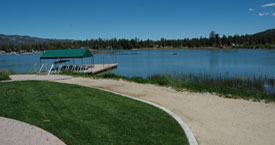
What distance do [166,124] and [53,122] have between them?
9.50 feet

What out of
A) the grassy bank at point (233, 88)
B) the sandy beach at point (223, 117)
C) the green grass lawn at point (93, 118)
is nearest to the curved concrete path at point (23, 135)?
the green grass lawn at point (93, 118)

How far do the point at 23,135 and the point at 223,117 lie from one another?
5.41 m

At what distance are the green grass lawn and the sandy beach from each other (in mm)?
741

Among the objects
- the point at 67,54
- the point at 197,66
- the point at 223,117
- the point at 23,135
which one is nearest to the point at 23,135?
the point at 23,135

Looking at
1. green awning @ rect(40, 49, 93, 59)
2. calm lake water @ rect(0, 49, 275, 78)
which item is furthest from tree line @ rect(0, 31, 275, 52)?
green awning @ rect(40, 49, 93, 59)

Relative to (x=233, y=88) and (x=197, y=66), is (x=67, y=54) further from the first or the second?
(x=233, y=88)

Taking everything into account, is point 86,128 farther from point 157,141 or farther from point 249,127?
point 249,127

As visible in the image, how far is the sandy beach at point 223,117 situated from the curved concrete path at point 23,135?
3250 millimetres

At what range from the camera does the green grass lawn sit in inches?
183

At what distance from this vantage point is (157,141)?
4.52 m

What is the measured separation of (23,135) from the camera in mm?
4633

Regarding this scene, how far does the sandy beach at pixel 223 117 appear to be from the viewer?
495 cm

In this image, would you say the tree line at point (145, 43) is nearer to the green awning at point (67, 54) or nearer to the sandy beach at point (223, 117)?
the green awning at point (67, 54)

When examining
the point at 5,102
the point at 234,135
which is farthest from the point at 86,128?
the point at 5,102
